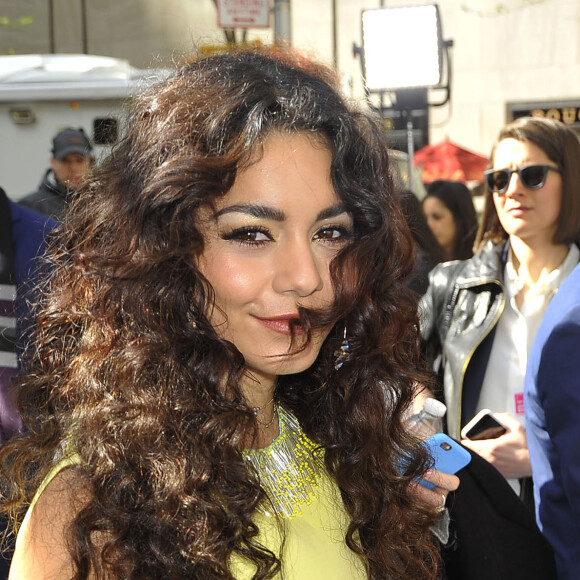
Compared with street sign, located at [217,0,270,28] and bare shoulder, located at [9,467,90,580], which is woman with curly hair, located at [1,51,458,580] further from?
street sign, located at [217,0,270,28]

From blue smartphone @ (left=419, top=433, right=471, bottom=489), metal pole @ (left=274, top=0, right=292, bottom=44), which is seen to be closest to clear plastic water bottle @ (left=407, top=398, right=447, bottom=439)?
blue smartphone @ (left=419, top=433, right=471, bottom=489)

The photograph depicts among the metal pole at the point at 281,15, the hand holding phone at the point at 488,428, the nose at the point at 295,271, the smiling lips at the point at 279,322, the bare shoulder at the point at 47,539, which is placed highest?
the metal pole at the point at 281,15

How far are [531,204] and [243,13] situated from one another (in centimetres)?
619

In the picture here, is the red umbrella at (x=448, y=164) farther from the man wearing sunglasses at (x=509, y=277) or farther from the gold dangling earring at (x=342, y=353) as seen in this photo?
the gold dangling earring at (x=342, y=353)

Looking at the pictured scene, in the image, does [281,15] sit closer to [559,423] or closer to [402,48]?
[402,48]

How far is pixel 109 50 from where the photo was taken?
50.0ft

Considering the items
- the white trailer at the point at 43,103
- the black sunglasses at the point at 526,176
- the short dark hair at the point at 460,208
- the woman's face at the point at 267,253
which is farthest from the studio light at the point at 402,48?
the woman's face at the point at 267,253

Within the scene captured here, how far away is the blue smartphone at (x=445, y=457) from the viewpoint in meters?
2.02

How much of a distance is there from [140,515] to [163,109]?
773 mm

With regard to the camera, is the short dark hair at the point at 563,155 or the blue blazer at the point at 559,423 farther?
the short dark hair at the point at 563,155

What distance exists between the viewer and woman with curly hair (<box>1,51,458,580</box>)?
161 centimetres

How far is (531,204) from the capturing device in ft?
12.1

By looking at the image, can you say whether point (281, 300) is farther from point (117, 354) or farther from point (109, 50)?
point (109, 50)

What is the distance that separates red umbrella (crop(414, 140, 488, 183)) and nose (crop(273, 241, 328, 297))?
9.31 metres
